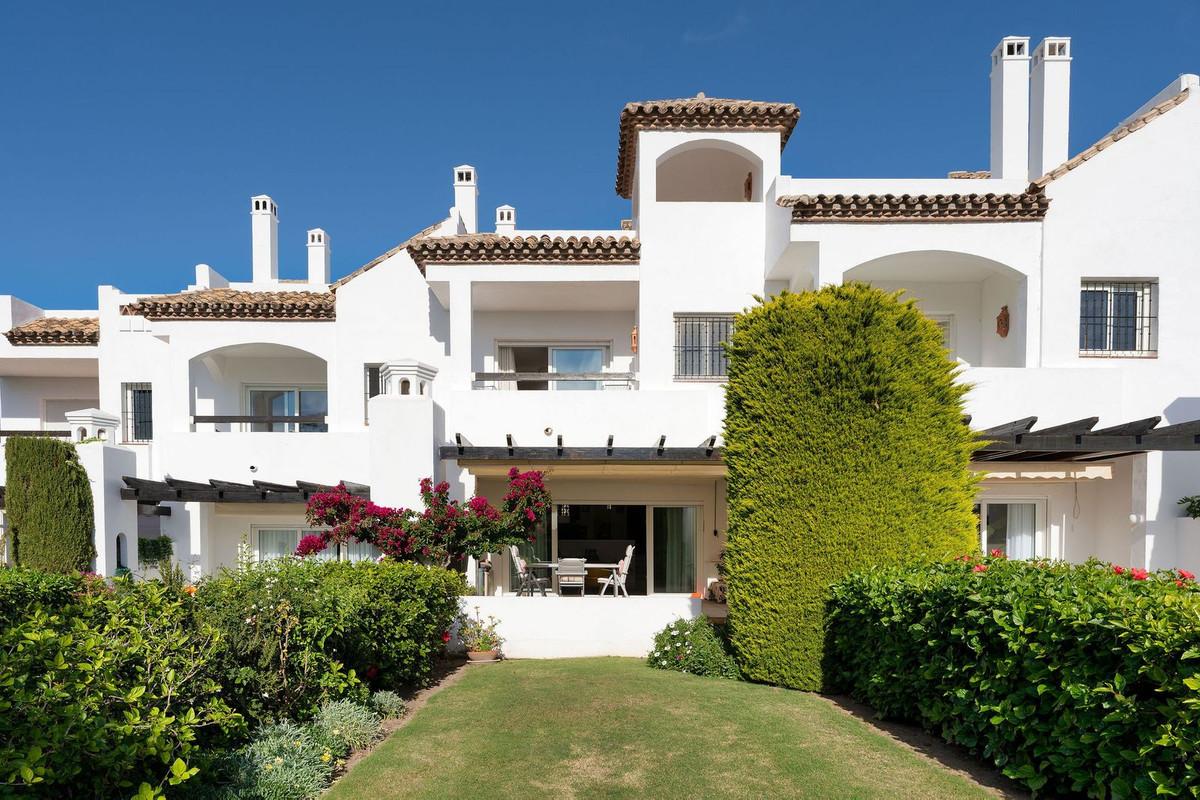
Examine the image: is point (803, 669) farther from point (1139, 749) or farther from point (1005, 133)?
point (1005, 133)

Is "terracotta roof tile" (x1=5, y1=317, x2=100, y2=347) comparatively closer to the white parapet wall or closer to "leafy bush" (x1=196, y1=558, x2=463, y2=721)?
"leafy bush" (x1=196, y1=558, x2=463, y2=721)

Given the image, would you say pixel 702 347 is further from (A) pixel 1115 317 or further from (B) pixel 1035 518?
(A) pixel 1115 317

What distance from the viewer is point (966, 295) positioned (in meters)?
17.2

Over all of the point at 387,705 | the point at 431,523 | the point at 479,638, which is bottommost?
the point at 479,638

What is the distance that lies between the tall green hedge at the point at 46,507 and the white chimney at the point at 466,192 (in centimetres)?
1386

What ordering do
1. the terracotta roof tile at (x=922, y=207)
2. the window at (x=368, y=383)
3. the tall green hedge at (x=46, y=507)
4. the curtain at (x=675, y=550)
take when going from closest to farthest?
the terracotta roof tile at (x=922, y=207)
the tall green hedge at (x=46, y=507)
the curtain at (x=675, y=550)
the window at (x=368, y=383)

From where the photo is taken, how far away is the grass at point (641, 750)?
22.2 ft

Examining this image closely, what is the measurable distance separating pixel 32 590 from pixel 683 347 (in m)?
13.8

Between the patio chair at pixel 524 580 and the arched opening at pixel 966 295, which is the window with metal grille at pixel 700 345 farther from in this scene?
the patio chair at pixel 524 580

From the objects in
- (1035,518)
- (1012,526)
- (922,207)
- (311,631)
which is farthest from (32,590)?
(1035,518)

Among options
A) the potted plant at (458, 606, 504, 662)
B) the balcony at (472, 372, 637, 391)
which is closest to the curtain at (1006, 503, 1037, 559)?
the balcony at (472, 372, 637, 391)

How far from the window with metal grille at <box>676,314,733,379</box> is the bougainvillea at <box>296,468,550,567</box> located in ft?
19.0

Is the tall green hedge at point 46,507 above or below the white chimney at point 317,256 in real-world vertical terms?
below

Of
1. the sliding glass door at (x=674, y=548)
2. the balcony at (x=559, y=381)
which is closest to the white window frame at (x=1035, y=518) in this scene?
the sliding glass door at (x=674, y=548)
